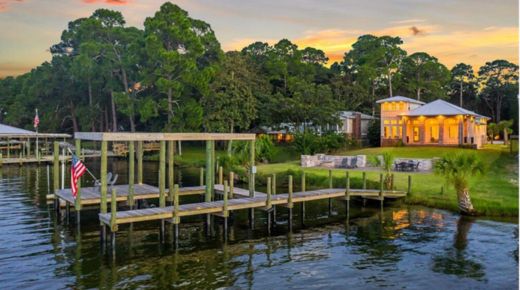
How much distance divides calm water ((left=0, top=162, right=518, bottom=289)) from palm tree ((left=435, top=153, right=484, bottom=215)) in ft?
2.81

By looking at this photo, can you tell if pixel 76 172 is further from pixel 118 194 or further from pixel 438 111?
pixel 438 111

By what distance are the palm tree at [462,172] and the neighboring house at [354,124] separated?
1453 inches

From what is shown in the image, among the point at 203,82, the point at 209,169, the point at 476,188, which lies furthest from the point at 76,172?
the point at 203,82

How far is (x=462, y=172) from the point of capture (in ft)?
79.5

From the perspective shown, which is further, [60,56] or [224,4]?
[60,56]

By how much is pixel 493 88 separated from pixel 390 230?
83.6 metres

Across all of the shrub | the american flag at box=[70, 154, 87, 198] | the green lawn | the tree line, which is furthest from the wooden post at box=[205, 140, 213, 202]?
the shrub

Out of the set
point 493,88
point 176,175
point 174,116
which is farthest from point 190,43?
point 493,88

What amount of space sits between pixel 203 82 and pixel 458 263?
145 ft

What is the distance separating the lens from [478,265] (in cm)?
1716

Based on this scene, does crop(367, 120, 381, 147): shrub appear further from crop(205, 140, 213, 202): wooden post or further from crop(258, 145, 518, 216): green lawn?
crop(205, 140, 213, 202): wooden post

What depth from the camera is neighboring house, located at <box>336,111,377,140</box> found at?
210 feet

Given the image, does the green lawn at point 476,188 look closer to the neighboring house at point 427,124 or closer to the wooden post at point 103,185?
the neighboring house at point 427,124

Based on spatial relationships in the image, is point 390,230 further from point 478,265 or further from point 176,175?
point 176,175
